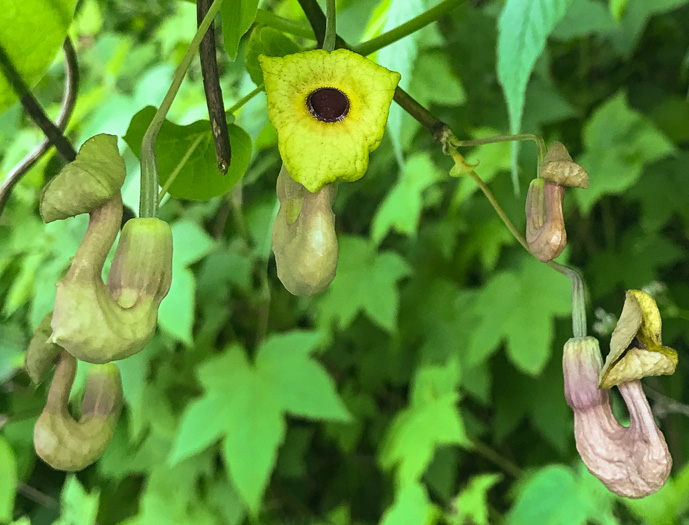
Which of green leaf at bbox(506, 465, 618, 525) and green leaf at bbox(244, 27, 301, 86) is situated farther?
green leaf at bbox(506, 465, 618, 525)

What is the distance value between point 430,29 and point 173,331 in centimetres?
52

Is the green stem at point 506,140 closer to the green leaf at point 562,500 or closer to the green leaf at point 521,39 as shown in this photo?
the green leaf at point 521,39

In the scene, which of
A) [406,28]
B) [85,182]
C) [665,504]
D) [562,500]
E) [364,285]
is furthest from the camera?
[364,285]

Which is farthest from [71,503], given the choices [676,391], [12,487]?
[676,391]

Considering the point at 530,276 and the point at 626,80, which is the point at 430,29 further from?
the point at 626,80

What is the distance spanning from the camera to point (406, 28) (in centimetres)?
30

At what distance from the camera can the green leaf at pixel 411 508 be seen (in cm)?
73

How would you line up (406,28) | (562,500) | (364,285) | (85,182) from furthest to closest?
(364,285) < (562,500) < (406,28) < (85,182)

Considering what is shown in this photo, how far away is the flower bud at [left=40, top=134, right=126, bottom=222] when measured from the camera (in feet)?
0.59

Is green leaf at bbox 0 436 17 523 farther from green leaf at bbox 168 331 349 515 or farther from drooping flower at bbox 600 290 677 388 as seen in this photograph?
drooping flower at bbox 600 290 677 388

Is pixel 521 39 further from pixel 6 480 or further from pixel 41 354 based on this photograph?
pixel 6 480

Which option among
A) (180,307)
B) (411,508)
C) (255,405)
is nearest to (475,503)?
(411,508)

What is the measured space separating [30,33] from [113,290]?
4.3 inches

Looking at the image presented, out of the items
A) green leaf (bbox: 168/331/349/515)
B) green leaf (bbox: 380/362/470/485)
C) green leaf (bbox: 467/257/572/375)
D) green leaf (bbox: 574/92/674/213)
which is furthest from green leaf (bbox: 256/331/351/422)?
green leaf (bbox: 574/92/674/213)
